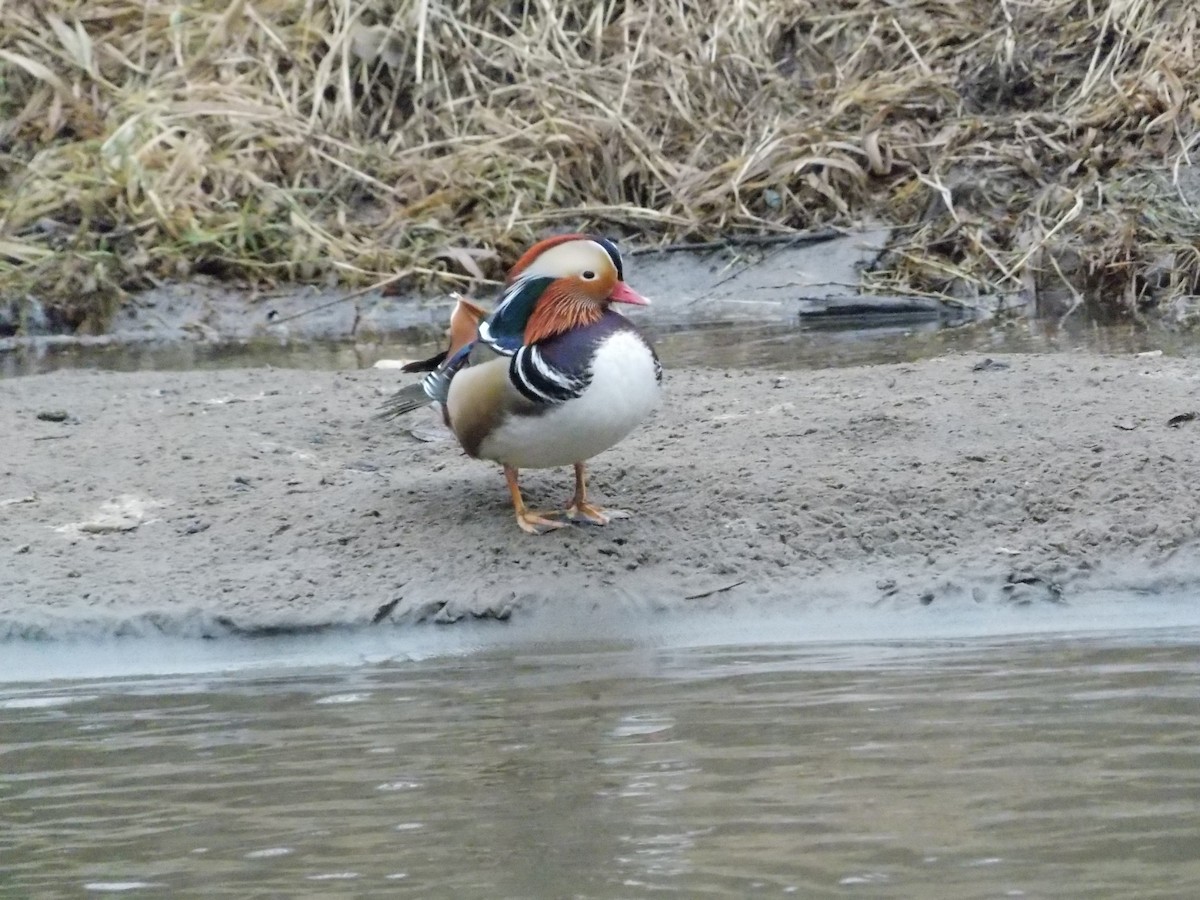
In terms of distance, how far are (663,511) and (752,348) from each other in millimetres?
2891

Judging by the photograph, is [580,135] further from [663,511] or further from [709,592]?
[709,592]

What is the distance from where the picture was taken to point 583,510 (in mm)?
4914

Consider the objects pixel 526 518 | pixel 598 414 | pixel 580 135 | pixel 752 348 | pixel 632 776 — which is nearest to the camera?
pixel 632 776

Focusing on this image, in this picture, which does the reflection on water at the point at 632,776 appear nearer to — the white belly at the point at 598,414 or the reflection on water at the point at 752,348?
the white belly at the point at 598,414

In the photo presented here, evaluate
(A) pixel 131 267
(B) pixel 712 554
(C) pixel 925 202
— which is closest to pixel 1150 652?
(B) pixel 712 554

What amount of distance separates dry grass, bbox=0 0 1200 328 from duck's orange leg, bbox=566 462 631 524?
447 cm

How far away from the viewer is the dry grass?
954 cm

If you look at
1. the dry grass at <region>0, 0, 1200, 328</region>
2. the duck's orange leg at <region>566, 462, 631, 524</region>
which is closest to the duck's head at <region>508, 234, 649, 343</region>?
the duck's orange leg at <region>566, 462, 631, 524</region>

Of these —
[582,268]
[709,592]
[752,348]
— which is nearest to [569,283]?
[582,268]

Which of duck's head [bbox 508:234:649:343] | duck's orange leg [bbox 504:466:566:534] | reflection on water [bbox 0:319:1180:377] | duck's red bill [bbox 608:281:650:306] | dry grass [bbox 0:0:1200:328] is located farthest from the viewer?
dry grass [bbox 0:0:1200:328]

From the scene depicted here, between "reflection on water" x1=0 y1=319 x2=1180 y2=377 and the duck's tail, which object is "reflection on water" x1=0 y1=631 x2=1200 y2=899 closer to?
the duck's tail

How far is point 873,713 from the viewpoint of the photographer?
3.63m

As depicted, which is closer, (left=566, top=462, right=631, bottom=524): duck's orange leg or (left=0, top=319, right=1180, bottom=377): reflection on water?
(left=566, top=462, right=631, bottom=524): duck's orange leg

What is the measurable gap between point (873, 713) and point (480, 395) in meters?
1.41
